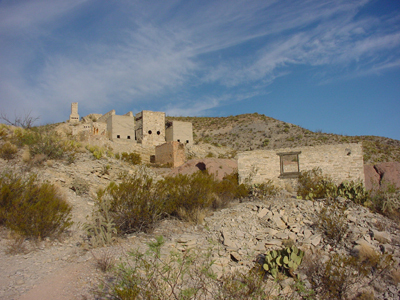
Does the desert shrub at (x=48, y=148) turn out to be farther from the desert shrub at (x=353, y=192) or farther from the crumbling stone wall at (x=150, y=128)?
the desert shrub at (x=353, y=192)

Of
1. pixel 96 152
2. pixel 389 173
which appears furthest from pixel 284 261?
pixel 96 152

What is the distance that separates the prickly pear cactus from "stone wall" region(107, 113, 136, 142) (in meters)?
21.0

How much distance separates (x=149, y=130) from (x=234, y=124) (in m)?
25.4

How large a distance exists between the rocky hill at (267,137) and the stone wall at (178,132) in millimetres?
4424

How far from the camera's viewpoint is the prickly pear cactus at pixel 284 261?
707 cm

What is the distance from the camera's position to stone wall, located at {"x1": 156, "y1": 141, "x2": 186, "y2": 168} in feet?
72.5

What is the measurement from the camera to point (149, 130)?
27641 millimetres

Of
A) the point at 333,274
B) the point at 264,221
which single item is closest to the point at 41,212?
the point at 264,221

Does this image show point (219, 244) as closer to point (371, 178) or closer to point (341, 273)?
point (341, 273)

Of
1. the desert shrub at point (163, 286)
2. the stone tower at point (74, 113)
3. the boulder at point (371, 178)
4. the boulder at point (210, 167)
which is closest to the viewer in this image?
the desert shrub at point (163, 286)

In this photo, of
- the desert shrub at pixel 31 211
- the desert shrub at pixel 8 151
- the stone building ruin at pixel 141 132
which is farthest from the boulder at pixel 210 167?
the desert shrub at pixel 31 211

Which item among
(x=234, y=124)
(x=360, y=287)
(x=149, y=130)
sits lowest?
(x=360, y=287)

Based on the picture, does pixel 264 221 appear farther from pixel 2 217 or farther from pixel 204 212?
pixel 2 217

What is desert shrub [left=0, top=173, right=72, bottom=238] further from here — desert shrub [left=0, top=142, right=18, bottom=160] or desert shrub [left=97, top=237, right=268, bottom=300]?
desert shrub [left=0, top=142, right=18, bottom=160]
